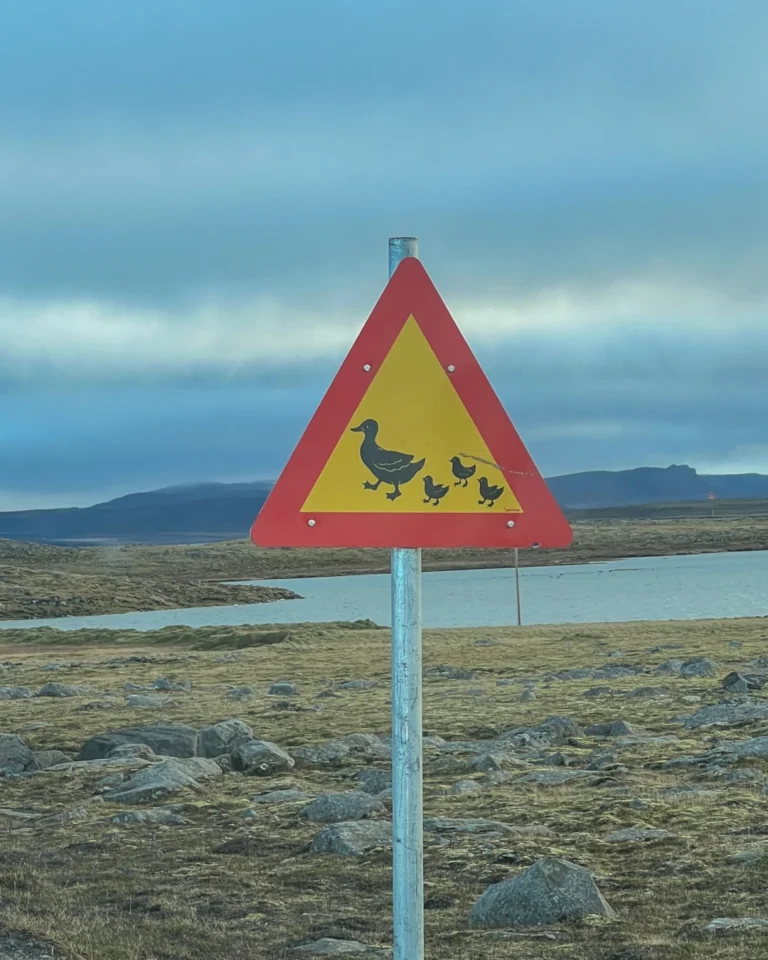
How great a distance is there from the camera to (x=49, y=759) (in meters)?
14.9

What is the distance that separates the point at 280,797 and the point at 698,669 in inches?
639

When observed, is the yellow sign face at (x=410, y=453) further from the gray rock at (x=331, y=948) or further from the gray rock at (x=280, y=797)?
the gray rock at (x=280, y=797)

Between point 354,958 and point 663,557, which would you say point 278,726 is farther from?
point 663,557

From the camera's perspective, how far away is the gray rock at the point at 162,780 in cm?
1188

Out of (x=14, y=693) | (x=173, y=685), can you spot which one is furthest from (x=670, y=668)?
(x=14, y=693)

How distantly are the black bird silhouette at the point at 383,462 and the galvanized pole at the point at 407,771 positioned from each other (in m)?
0.35

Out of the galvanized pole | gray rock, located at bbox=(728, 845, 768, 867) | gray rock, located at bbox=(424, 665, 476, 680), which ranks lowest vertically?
gray rock, located at bbox=(424, 665, 476, 680)

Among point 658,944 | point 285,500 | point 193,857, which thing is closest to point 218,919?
point 193,857

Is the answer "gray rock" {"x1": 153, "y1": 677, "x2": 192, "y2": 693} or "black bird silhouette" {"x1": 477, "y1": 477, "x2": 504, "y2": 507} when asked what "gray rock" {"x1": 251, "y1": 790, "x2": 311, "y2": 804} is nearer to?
"black bird silhouette" {"x1": 477, "y1": 477, "x2": 504, "y2": 507}

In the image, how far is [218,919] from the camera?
7121 millimetres

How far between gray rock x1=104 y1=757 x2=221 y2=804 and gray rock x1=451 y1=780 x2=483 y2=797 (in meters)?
2.76

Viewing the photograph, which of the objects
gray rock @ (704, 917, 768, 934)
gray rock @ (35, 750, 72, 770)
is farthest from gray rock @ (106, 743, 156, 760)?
gray rock @ (704, 917, 768, 934)

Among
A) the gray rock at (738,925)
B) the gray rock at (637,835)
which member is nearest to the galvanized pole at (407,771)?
the gray rock at (738,925)

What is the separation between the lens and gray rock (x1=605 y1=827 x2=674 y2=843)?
8938 mm
